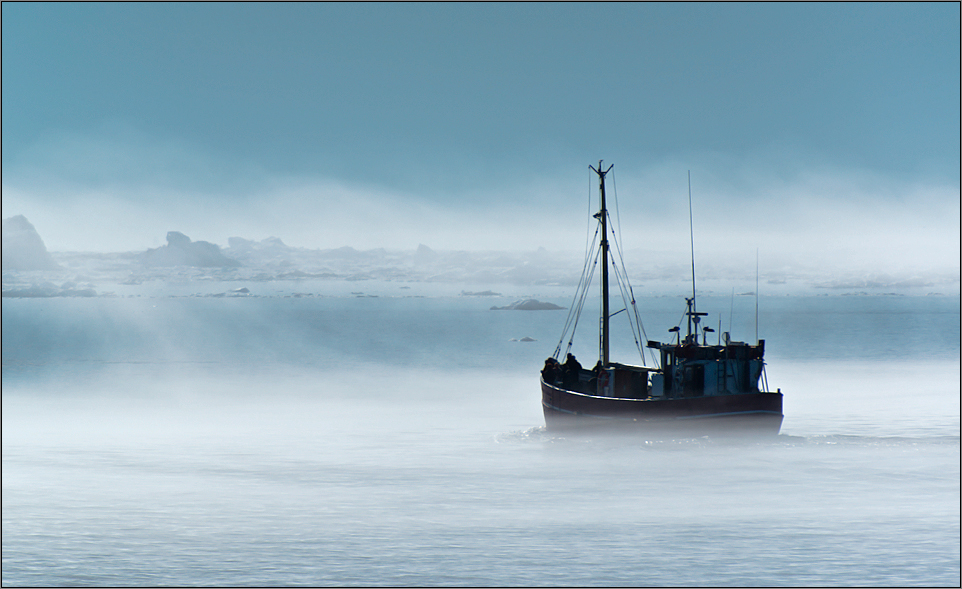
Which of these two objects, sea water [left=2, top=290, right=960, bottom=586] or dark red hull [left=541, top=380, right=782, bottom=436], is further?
dark red hull [left=541, top=380, right=782, bottom=436]

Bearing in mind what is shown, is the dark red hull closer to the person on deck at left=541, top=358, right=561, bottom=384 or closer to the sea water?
the sea water

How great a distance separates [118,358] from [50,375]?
918 inches

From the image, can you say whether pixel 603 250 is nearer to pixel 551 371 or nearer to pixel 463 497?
pixel 551 371

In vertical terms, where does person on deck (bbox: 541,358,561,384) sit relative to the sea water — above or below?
above

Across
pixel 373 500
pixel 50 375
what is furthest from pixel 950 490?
pixel 50 375

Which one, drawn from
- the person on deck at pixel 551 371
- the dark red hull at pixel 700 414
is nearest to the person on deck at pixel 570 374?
the person on deck at pixel 551 371

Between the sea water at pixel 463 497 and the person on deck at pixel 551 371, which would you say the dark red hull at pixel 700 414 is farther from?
the person on deck at pixel 551 371

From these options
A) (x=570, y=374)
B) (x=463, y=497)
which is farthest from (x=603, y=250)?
(x=463, y=497)

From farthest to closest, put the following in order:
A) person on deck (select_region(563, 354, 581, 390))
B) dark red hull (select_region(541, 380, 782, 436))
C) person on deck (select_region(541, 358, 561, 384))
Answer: person on deck (select_region(563, 354, 581, 390))
person on deck (select_region(541, 358, 561, 384))
dark red hull (select_region(541, 380, 782, 436))

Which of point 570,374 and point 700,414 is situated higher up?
point 570,374

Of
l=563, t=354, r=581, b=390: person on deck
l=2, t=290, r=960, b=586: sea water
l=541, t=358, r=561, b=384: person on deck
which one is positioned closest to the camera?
l=2, t=290, r=960, b=586: sea water

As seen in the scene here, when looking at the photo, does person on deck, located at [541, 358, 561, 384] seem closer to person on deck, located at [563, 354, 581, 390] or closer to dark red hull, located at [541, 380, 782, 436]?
person on deck, located at [563, 354, 581, 390]

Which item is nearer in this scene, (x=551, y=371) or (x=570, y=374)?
(x=551, y=371)

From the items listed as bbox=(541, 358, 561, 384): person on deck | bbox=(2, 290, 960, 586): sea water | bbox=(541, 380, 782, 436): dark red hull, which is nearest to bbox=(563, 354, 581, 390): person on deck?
bbox=(541, 358, 561, 384): person on deck
